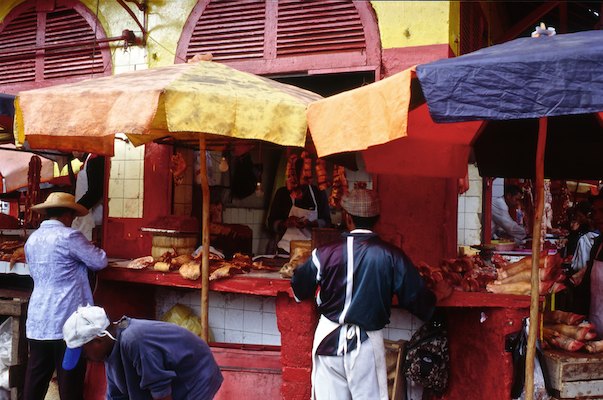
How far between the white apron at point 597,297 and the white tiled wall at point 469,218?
1736mm

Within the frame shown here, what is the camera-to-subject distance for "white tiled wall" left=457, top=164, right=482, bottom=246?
23.9ft

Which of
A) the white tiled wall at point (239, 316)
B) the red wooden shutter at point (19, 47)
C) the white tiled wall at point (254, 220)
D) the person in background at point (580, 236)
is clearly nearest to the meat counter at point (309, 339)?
the white tiled wall at point (239, 316)

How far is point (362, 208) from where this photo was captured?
4.08 meters

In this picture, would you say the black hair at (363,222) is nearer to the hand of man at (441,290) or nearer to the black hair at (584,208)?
the hand of man at (441,290)

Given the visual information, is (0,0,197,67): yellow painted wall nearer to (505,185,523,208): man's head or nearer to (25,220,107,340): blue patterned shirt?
(25,220,107,340): blue patterned shirt

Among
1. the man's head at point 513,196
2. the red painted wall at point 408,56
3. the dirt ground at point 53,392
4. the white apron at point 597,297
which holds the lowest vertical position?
the dirt ground at point 53,392

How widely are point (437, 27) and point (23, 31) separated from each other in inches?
230

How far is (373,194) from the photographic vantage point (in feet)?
13.6

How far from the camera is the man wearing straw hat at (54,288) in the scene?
5.05 m

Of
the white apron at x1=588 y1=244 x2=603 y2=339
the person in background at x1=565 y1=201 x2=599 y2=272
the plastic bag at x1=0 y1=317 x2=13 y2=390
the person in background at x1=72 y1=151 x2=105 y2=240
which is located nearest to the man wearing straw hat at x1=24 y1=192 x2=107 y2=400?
the plastic bag at x1=0 y1=317 x2=13 y2=390

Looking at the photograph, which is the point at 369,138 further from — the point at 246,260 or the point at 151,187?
the point at 151,187

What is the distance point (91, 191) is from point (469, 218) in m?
4.93

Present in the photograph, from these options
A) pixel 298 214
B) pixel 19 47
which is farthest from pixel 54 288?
pixel 19 47

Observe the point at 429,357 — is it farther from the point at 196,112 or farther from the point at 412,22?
the point at 412,22
